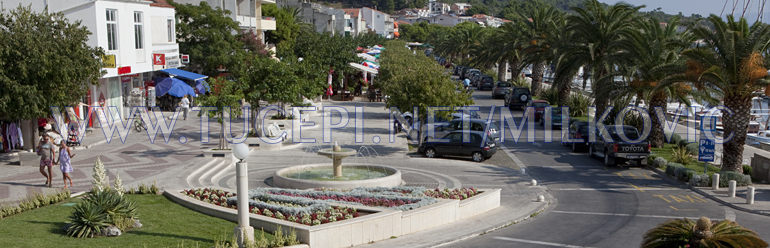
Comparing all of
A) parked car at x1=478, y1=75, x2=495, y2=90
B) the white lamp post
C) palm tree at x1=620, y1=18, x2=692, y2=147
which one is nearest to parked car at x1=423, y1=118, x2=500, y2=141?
palm tree at x1=620, y1=18, x2=692, y2=147

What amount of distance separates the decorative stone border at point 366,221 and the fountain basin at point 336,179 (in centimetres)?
353

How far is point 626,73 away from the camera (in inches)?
1256

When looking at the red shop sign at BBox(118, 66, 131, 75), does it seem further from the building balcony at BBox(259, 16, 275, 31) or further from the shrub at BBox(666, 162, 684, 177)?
the building balcony at BBox(259, 16, 275, 31)

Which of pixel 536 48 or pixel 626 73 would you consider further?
pixel 536 48

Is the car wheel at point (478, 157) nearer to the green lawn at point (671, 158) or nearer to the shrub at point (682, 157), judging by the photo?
the green lawn at point (671, 158)

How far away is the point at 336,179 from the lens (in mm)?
22547

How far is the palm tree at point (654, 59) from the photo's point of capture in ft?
99.0

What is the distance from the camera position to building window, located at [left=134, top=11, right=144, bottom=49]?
35062 mm

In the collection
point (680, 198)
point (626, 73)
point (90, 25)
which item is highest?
point (90, 25)

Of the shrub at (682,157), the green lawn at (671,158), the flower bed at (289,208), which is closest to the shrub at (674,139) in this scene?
the green lawn at (671,158)

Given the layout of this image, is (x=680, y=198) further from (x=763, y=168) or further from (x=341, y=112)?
(x=341, y=112)

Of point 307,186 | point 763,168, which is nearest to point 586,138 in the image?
point 763,168

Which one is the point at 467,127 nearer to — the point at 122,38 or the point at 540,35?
the point at 122,38

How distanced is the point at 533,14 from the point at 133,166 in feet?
125
